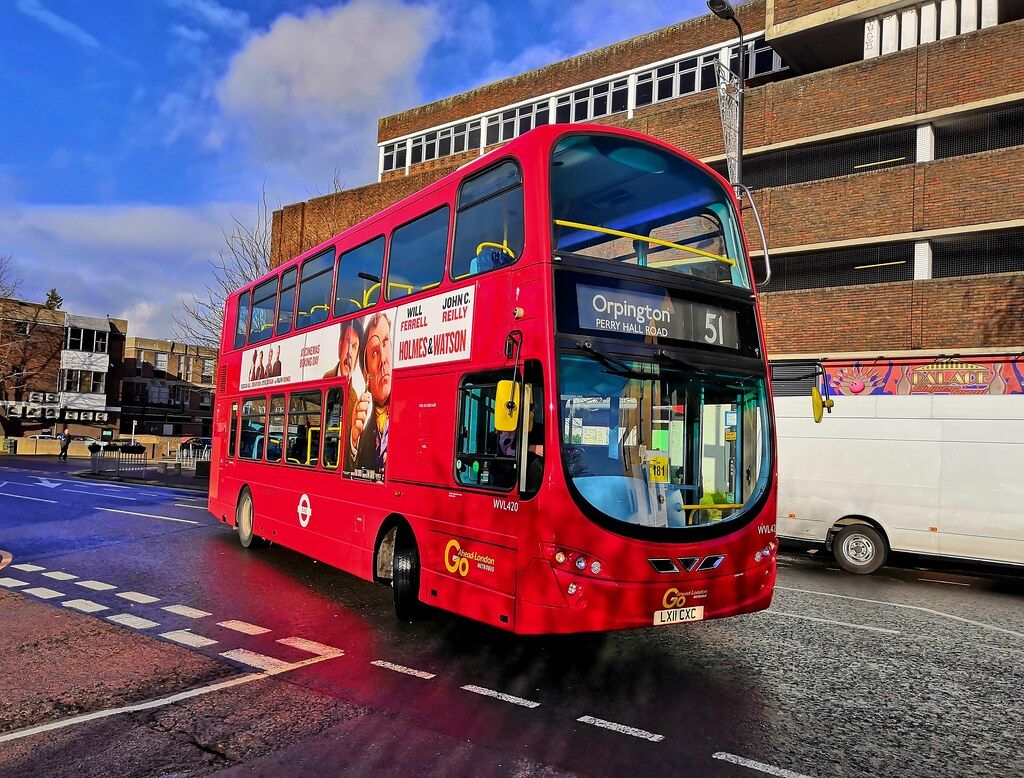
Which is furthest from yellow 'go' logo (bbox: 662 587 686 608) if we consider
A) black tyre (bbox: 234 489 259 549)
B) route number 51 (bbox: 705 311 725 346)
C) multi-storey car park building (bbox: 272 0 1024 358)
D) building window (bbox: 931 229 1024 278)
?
building window (bbox: 931 229 1024 278)

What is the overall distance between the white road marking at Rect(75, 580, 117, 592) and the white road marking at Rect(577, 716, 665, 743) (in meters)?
6.38

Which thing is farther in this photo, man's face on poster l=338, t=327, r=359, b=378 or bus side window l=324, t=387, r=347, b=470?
bus side window l=324, t=387, r=347, b=470

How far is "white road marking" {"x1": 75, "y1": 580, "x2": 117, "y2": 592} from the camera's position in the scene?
8.93 metres

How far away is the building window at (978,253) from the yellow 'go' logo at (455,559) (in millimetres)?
16736

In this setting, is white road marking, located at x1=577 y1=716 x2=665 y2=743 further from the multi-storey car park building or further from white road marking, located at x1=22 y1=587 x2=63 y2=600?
the multi-storey car park building

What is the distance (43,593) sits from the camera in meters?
8.67

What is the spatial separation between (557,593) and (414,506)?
2.24 meters

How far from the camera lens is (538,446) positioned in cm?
579

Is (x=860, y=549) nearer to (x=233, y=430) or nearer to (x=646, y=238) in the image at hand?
(x=646, y=238)

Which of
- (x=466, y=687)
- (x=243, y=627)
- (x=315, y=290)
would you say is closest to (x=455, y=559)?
(x=466, y=687)

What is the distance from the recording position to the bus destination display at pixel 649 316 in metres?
5.98

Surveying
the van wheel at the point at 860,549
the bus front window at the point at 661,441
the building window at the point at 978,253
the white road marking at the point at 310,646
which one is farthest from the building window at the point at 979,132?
the white road marking at the point at 310,646

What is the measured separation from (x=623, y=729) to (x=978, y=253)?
1778 cm

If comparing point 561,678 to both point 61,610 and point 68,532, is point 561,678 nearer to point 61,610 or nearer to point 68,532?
point 61,610
